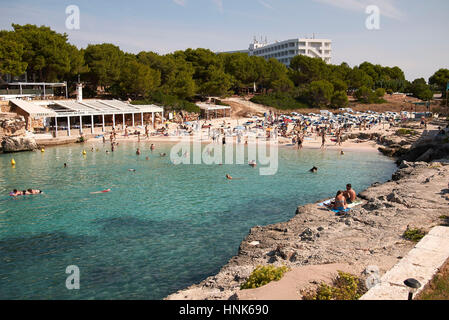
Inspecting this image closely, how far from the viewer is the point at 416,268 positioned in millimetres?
7473

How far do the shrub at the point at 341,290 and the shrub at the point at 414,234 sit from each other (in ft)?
10.9

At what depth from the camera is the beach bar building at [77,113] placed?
129ft

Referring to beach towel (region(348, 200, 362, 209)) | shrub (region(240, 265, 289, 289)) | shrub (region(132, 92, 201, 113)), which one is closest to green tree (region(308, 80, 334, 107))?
shrub (region(132, 92, 201, 113))

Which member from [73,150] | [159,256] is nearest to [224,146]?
[73,150]

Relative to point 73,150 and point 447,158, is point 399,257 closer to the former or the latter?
point 447,158

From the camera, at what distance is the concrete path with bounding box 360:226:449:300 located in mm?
6492

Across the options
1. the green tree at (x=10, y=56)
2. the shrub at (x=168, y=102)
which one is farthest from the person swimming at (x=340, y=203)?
the green tree at (x=10, y=56)

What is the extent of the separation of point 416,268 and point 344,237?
3519 millimetres

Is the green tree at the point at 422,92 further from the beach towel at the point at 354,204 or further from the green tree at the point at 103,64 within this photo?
the beach towel at the point at 354,204

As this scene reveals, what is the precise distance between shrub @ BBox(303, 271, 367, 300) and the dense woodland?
4653 centimetres

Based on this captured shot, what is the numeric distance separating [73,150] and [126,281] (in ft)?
87.4

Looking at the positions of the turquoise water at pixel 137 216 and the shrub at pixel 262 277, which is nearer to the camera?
the shrub at pixel 262 277

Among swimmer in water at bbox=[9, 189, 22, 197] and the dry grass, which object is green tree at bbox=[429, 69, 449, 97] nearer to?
swimmer in water at bbox=[9, 189, 22, 197]

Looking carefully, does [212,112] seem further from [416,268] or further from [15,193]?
[416,268]
